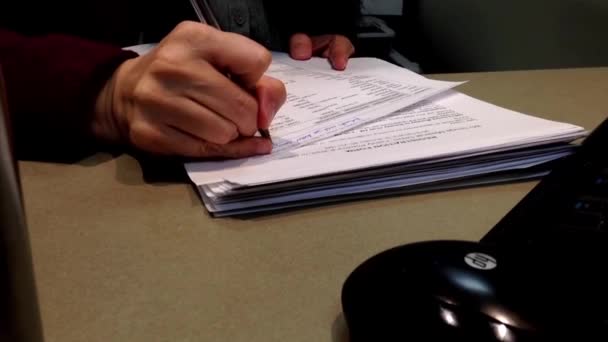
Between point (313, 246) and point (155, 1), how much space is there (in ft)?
2.82

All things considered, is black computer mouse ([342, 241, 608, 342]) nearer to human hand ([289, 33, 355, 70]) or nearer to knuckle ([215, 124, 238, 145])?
knuckle ([215, 124, 238, 145])

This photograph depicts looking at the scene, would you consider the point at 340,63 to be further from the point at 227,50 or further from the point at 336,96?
the point at 227,50

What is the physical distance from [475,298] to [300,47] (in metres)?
0.76

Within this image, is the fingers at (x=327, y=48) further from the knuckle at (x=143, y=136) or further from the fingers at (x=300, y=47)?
the knuckle at (x=143, y=136)

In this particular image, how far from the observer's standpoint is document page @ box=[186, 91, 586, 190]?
446 millimetres

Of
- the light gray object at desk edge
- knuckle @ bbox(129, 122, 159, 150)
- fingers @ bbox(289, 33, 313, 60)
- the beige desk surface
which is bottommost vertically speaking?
fingers @ bbox(289, 33, 313, 60)

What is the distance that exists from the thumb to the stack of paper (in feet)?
0.10

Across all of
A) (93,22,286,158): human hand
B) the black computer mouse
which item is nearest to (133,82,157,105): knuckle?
(93,22,286,158): human hand

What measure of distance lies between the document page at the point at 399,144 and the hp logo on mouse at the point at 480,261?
0.18 m

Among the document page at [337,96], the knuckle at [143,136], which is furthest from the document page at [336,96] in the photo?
the knuckle at [143,136]

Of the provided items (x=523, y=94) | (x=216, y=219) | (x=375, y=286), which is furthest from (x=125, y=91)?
(x=523, y=94)

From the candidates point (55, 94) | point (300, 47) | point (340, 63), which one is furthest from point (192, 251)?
point (300, 47)

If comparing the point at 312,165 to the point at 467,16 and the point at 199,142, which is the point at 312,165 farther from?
the point at 467,16

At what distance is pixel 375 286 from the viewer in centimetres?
27
